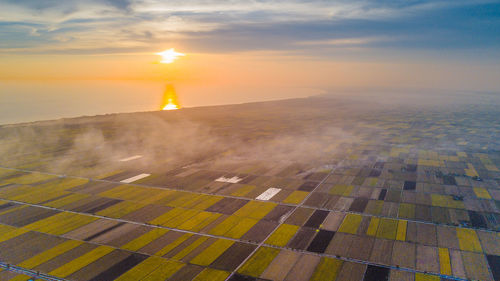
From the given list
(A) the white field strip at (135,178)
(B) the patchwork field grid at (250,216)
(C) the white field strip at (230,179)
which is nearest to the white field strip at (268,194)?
(B) the patchwork field grid at (250,216)

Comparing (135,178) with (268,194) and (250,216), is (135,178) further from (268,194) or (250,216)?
(250,216)

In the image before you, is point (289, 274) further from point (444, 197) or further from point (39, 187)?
point (39, 187)

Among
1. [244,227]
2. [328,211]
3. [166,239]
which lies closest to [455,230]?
[328,211]

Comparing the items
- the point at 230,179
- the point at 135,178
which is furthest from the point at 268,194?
the point at 135,178

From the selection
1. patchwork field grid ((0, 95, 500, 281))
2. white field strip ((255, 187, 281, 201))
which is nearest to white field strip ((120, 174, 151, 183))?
patchwork field grid ((0, 95, 500, 281))

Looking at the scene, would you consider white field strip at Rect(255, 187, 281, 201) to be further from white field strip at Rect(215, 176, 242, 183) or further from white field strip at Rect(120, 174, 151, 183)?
white field strip at Rect(120, 174, 151, 183)

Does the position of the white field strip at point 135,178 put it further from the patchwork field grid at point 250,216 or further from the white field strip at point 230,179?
the white field strip at point 230,179

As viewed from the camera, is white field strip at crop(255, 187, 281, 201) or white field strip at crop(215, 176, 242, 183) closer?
white field strip at crop(255, 187, 281, 201)

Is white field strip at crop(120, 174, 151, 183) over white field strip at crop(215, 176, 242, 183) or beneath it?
over
